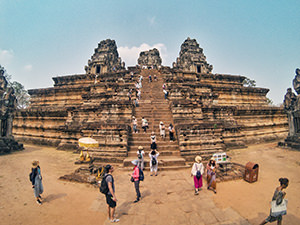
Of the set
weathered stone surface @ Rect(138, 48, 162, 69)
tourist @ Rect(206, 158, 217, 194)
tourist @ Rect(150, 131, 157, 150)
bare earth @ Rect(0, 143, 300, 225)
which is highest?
weathered stone surface @ Rect(138, 48, 162, 69)

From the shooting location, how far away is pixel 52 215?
3.93 meters

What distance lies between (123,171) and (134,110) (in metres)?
5.67

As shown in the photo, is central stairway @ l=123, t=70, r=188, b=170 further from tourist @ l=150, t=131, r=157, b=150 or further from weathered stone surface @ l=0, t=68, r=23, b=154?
weathered stone surface @ l=0, t=68, r=23, b=154

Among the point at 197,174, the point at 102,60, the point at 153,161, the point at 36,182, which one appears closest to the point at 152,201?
the point at 197,174

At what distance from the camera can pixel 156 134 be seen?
30.9ft

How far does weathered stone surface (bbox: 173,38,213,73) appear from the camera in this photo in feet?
103

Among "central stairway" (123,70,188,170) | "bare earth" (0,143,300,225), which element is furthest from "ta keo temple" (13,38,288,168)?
"bare earth" (0,143,300,225)

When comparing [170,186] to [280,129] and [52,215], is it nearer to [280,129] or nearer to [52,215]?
[52,215]

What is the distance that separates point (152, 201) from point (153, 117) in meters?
6.89

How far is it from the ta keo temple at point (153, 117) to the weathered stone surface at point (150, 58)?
31307 mm

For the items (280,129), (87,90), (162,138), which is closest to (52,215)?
(162,138)

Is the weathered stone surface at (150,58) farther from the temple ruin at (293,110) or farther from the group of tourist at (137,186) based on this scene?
the group of tourist at (137,186)

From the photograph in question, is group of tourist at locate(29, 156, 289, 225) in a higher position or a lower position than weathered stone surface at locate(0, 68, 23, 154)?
lower

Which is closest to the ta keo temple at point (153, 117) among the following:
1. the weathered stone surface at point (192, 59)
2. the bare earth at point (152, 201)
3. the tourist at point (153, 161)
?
the tourist at point (153, 161)
